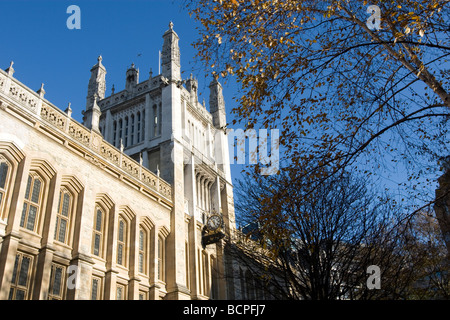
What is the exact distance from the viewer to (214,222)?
26.7 m

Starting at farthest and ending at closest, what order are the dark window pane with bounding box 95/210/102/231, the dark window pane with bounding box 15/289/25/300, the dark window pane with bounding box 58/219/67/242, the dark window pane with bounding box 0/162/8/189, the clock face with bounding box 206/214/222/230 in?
the clock face with bounding box 206/214/222/230 → the dark window pane with bounding box 95/210/102/231 → the dark window pane with bounding box 58/219/67/242 → the dark window pane with bounding box 0/162/8/189 → the dark window pane with bounding box 15/289/25/300

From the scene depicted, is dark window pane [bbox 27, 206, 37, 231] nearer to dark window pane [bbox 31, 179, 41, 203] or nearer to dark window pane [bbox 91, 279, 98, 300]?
dark window pane [bbox 31, 179, 41, 203]

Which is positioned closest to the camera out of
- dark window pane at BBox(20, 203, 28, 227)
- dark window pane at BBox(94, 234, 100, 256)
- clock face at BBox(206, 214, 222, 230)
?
dark window pane at BBox(20, 203, 28, 227)

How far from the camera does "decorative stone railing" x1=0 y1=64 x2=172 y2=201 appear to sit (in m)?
→ 16.6

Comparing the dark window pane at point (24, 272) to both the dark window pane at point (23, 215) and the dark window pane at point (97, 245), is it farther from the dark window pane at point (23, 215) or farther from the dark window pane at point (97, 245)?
the dark window pane at point (97, 245)

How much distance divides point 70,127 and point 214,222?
11.4 m

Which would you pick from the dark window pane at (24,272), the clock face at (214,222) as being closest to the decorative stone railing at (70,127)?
the clock face at (214,222)

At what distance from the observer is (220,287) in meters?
26.8

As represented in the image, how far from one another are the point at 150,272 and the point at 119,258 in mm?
2167

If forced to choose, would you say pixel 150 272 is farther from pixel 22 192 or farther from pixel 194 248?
pixel 22 192

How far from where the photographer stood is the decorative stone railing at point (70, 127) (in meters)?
16.6

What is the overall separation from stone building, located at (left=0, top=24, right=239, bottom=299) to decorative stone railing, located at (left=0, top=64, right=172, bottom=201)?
0.18ft

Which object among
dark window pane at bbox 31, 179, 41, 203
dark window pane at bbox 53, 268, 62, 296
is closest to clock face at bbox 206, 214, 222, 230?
dark window pane at bbox 53, 268, 62, 296
